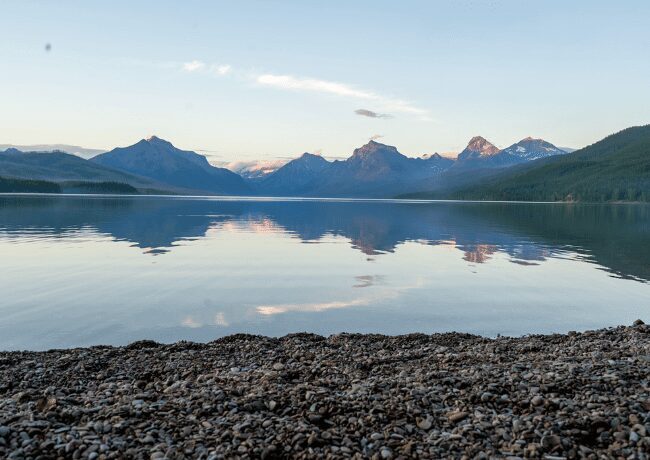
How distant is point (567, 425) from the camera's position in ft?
34.2

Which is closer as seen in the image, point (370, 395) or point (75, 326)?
point (370, 395)

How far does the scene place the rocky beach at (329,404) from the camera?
973cm

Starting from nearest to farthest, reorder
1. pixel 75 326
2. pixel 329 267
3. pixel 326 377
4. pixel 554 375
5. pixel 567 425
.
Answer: pixel 567 425
pixel 554 375
pixel 326 377
pixel 75 326
pixel 329 267

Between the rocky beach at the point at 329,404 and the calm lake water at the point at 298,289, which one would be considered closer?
the rocky beach at the point at 329,404

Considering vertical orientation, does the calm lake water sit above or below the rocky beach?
below

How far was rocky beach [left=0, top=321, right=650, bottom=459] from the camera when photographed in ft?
31.9

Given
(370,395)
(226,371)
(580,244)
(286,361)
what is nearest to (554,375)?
(370,395)

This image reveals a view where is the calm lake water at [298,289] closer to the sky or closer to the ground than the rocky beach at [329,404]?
closer to the ground

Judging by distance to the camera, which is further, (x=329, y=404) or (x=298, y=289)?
(x=298, y=289)

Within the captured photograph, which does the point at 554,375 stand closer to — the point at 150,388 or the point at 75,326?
the point at 150,388

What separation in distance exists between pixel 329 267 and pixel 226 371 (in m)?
26.3

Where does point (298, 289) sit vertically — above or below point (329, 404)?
below

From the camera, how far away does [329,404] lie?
11625mm

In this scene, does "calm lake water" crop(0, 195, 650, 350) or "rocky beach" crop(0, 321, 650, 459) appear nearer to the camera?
"rocky beach" crop(0, 321, 650, 459)
